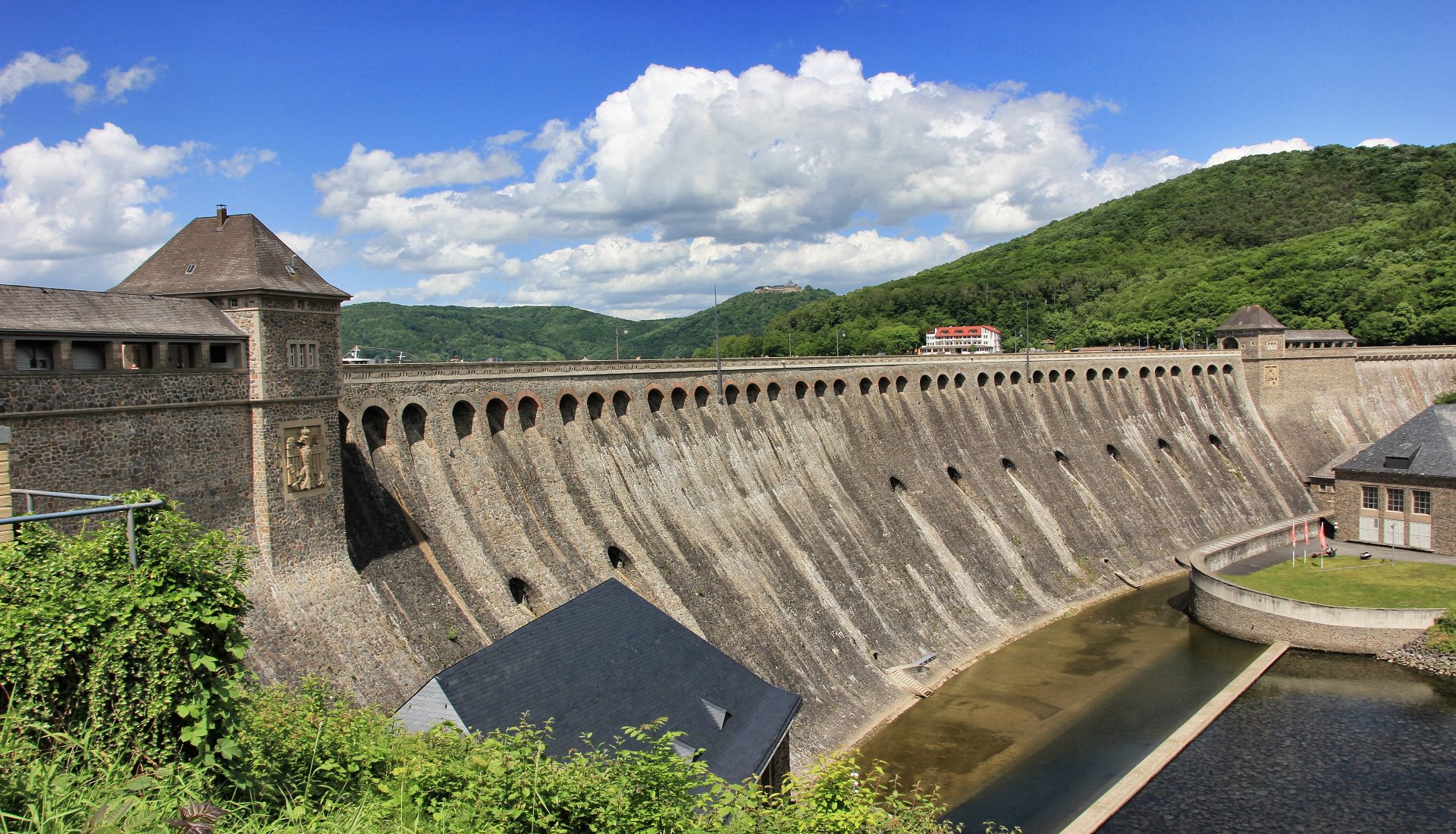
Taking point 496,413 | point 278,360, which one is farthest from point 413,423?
point 278,360

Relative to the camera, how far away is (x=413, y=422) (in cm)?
3503

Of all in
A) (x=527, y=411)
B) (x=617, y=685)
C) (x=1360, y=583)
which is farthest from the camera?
(x=1360, y=583)

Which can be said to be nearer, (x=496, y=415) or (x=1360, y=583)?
(x=496, y=415)

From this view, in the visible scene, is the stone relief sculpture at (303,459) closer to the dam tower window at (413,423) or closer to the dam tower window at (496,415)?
the dam tower window at (413,423)

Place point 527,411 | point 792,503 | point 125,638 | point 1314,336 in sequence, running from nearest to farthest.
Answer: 1. point 125,638
2. point 527,411
3. point 792,503
4. point 1314,336

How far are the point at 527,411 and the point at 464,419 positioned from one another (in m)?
3.38

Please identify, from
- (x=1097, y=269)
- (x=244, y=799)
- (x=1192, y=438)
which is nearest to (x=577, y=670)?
(x=244, y=799)

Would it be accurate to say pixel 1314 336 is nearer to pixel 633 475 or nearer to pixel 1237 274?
pixel 1237 274

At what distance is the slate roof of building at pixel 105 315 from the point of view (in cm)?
2119

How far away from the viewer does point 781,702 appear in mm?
24812

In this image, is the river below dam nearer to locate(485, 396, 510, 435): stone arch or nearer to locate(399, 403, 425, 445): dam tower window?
locate(485, 396, 510, 435): stone arch

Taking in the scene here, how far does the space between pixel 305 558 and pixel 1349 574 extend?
182 ft

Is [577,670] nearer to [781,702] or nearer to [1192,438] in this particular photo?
[781,702]

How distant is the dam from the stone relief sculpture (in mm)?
89
